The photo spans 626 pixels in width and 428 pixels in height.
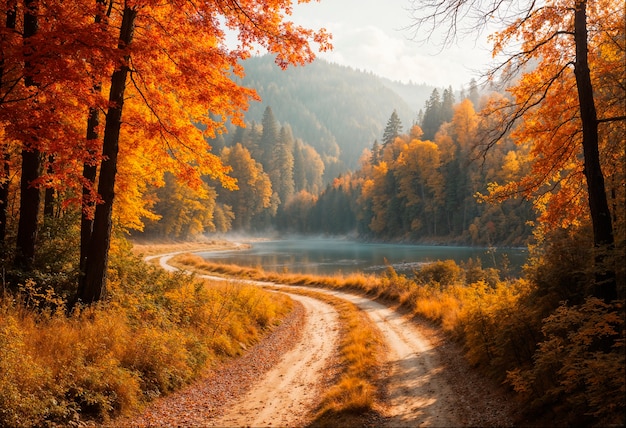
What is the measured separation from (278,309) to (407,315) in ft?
17.6

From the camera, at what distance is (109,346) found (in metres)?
7.59

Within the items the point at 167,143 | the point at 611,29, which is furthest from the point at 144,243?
the point at 611,29

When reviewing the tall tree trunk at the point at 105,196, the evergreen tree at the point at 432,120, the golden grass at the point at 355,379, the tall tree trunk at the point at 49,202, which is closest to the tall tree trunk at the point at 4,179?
the tall tree trunk at the point at 49,202

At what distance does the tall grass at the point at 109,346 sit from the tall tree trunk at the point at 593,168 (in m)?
7.83

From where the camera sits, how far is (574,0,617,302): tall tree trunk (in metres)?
6.33

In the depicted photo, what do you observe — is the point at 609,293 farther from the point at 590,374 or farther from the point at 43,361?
the point at 43,361

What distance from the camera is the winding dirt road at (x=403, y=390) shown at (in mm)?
6836

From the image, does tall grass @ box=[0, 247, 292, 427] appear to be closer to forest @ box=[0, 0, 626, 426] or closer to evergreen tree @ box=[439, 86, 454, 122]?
forest @ box=[0, 0, 626, 426]

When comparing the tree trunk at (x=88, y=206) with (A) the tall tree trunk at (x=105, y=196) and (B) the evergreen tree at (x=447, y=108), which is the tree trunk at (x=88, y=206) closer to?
(A) the tall tree trunk at (x=105, y=196)

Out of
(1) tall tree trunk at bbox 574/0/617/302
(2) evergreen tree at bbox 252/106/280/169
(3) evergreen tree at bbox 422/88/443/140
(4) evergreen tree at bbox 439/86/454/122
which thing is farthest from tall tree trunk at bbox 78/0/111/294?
(2) evergreen tree at bbox 252/106/280/169

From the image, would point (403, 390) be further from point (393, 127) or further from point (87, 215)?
point (393, 127)

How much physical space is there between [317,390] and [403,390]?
1.77 meters

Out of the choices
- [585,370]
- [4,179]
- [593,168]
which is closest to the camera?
[585,370]

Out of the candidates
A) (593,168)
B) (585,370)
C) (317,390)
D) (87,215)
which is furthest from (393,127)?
(585,370)
